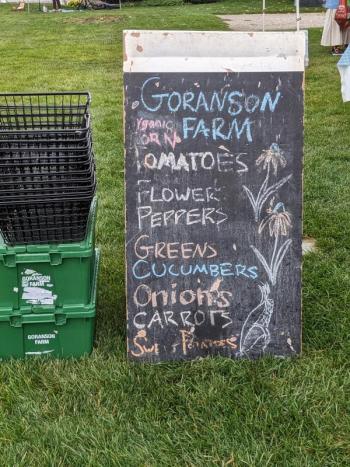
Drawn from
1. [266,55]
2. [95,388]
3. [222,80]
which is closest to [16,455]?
[95,388]

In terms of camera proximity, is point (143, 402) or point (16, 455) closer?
point (16, 455)

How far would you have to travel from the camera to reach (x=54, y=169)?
9.78 ft

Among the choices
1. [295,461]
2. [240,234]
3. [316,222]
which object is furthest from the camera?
[316,222]

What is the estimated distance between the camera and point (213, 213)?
2.97 metres

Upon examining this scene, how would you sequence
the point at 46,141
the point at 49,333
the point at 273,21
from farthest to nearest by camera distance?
1. the point at 273,21
2. the point at 49,333
3. the point at 46,141

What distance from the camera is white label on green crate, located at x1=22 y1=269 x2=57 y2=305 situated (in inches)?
120

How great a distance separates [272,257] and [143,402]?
865 millimetres

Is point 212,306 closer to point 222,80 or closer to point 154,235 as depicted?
point 154,235

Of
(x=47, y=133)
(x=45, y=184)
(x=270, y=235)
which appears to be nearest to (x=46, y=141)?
(x=47, y=133)

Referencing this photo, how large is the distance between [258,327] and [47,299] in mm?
992

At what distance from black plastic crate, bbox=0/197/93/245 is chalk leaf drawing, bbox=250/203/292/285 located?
2.63ft

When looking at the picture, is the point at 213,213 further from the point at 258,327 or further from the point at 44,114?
the point at 44,114

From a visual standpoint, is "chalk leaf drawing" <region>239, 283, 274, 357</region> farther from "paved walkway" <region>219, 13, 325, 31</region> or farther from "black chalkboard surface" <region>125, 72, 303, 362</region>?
"paved walkway" <region>219, 13, 325, 31</region>

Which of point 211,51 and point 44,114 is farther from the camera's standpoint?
point 44,114
